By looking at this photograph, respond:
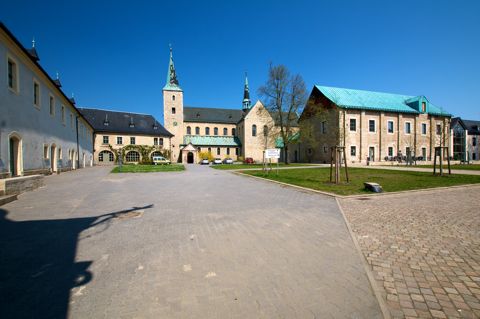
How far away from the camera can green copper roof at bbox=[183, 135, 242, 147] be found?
52.8m

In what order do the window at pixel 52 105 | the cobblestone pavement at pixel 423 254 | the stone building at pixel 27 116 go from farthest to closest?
the window at pixel 52 105
the stone building at pixel 27 116
the cobblestone pavement at pixel 423 254

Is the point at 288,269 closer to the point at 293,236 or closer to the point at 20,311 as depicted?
the point at 293,236

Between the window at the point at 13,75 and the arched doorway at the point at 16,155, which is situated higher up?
the window at the point at 13,75

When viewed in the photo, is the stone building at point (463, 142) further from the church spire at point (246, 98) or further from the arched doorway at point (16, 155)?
the arched doorway at point (16, 155)

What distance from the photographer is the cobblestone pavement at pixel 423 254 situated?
2.49m

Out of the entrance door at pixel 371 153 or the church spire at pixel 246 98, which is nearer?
the entrance door at pixel 371 153

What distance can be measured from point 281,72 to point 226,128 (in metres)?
26.7

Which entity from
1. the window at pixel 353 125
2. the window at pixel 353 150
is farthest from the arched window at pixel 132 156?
the window at pixel 353 125

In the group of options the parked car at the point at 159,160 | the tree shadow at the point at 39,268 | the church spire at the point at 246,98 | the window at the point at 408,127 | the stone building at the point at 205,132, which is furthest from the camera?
the church spire at the point at 246,98

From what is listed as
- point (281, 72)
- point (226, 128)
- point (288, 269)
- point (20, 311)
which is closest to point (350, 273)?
point (288, 269)

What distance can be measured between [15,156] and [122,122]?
35.3 metres

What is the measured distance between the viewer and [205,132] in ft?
189

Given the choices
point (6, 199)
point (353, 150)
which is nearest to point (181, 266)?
point (6, 199)

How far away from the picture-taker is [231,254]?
368cm
